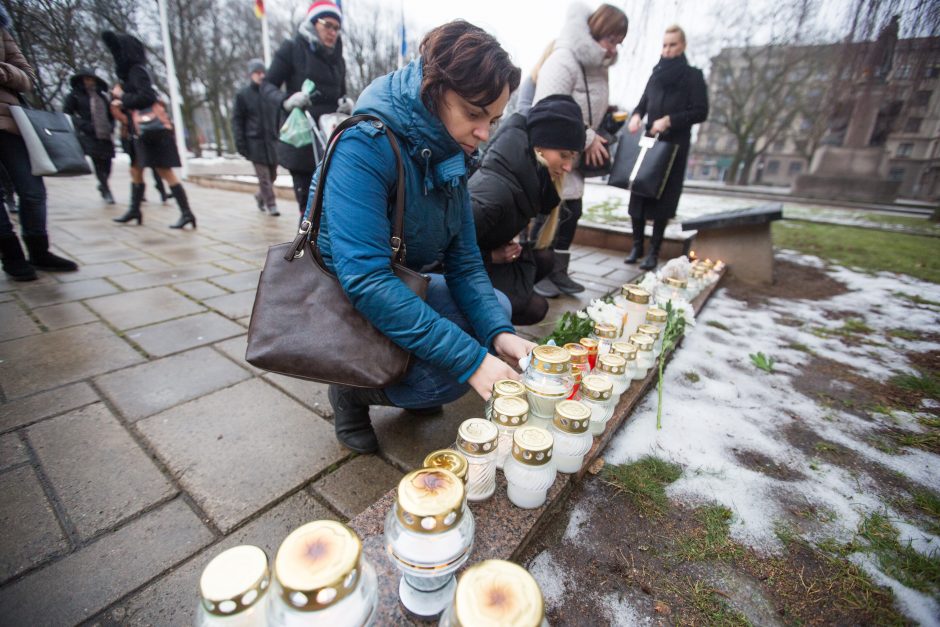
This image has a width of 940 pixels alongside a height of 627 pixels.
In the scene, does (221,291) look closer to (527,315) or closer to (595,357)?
(527,315)

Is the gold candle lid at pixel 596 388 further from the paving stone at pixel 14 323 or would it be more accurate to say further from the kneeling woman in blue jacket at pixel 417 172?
the paving stone at pixel 14 323

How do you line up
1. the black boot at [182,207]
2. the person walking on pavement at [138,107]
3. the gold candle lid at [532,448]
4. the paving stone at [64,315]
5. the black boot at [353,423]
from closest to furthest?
Result: the gold candle lid at [532,448], the black boot at [353,423], the paving stone at [64,315], the person walking on pavement at [138,107], the black boot at [182,207]

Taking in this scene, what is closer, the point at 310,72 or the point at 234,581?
the point at 234,581

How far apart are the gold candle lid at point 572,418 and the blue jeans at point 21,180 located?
373 centimetres

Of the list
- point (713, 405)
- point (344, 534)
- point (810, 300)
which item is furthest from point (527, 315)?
point (810, 300)

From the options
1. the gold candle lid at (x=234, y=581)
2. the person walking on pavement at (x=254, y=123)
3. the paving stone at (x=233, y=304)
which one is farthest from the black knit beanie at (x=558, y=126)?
the person walking on pavement at (x=254, y=123)

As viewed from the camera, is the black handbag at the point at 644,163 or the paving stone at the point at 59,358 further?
the black handbag at the point at 644,163

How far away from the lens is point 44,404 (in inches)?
65.6

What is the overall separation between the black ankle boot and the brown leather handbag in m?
3.25

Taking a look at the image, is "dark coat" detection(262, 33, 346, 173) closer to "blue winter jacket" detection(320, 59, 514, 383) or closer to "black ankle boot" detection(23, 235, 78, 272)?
"black ankle boot" detection(23, 235, 78, 272)

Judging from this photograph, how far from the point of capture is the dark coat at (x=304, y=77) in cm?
362

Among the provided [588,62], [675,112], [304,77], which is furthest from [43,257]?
[675,112]

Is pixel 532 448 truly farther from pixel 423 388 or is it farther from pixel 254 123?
pixel 254 123

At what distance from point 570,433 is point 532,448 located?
0.20 m
